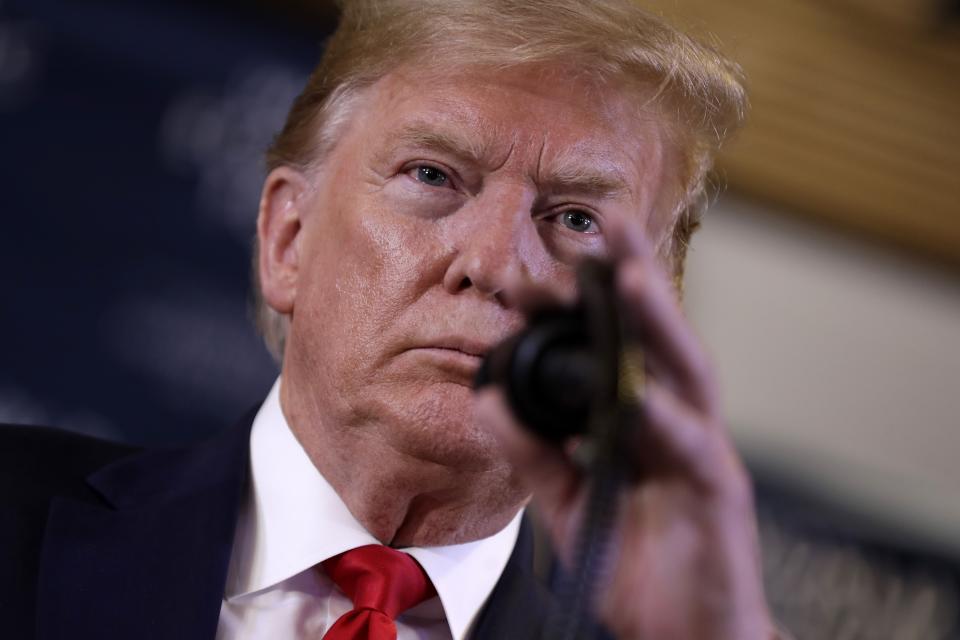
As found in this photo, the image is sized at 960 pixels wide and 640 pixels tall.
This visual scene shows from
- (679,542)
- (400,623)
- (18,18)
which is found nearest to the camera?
(679,542)

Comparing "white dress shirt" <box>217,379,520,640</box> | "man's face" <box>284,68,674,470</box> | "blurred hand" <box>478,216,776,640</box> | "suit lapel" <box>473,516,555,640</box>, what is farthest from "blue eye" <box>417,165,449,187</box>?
"blurred hand" <box>478,216,776,640</box>

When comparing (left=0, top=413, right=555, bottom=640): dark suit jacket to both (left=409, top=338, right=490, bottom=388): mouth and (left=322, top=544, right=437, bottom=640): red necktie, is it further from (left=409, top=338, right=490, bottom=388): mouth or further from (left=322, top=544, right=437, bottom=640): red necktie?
(left=409, top=338, right=490, bottom=388): mouth

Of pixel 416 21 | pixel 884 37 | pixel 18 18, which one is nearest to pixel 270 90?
pixel 18 18

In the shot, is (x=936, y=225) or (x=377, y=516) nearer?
(x=377, y=516)

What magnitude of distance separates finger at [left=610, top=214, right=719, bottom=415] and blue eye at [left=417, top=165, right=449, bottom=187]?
804 millimetres

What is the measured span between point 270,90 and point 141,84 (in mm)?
345

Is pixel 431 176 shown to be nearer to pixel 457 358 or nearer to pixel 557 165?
pixel 557 165

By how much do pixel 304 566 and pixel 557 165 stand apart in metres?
0.69

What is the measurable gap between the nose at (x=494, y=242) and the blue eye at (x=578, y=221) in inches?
2.8

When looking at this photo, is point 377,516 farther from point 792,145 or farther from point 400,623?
point 792,145

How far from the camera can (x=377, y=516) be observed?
6.09 ft

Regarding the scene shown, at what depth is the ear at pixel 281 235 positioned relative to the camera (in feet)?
6.79

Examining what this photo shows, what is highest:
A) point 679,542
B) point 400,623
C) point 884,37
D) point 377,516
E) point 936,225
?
point 884,37

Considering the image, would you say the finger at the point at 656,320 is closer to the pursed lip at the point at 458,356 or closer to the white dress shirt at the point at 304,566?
the pursed lip at the point at 458,356
